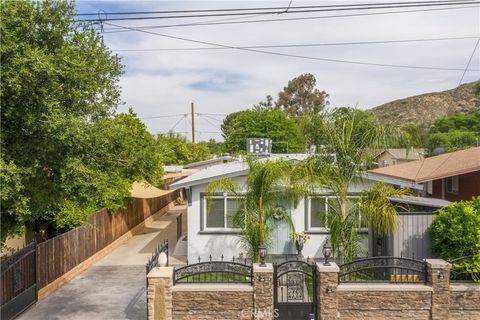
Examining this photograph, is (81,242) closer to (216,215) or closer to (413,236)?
(216,215)

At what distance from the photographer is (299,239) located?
14852 millimetres

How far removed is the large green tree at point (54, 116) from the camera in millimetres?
7707

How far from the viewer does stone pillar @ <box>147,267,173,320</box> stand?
9.27 meters

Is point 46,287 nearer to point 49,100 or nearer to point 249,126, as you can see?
point 49,100

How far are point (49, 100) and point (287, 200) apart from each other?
8710 millimetres

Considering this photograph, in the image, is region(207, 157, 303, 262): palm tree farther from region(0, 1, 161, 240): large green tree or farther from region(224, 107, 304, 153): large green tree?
region(224, 107, 304, 153): large green tree

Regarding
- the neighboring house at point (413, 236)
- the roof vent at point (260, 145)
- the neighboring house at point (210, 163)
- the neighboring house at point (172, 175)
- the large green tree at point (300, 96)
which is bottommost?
the neighboring house at point (413, 236)

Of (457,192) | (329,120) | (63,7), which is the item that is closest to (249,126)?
(457,192)

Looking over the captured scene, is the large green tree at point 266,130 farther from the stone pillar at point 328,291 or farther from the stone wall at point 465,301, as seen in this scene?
the stone pillar at point 328,291

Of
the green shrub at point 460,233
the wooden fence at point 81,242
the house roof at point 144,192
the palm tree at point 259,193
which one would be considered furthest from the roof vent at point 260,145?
the green shrub at point 460,233

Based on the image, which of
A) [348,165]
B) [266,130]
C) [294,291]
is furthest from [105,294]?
[266,130]

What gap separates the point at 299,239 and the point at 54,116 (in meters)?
9.26

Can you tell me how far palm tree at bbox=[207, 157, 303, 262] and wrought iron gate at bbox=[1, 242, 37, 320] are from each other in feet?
17.3

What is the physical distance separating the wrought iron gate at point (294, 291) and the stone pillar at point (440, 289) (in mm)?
2472
